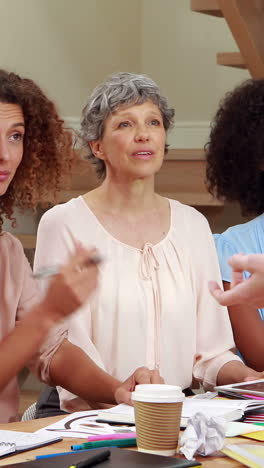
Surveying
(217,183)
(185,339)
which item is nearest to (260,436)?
(185,339)

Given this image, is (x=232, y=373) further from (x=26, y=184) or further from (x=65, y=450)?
(x=65, y=450)

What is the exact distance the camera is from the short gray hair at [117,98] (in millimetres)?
2674

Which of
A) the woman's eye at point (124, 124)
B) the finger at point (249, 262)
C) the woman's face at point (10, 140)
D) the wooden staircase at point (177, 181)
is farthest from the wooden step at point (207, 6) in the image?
the finger at point (249, 262)

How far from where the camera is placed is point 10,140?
7.38ft

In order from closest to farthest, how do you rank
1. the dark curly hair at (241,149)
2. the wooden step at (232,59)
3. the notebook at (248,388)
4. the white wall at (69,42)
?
the notebook at (248,388) < the dark curly hair at (241,149) < the wooden step at (232,59) < the white wall at (69,42)

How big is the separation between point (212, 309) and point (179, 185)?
5.45ft

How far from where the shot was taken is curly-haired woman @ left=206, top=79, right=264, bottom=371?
9.50ft

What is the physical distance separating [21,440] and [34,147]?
3.09ft

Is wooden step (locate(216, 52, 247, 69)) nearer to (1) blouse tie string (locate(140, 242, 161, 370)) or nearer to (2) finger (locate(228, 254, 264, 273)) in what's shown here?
(1) blouse tie string (locate(140, 242, 161, 370))

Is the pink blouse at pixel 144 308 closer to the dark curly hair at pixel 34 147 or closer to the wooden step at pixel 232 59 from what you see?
the dark curly hair at pixel 34 147

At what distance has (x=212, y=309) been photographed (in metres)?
2.62

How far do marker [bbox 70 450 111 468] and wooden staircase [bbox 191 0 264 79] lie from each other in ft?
8.18

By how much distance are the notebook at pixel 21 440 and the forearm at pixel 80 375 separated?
59 cm

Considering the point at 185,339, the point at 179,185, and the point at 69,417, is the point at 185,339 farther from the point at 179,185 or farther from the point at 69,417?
the point at 179,185
